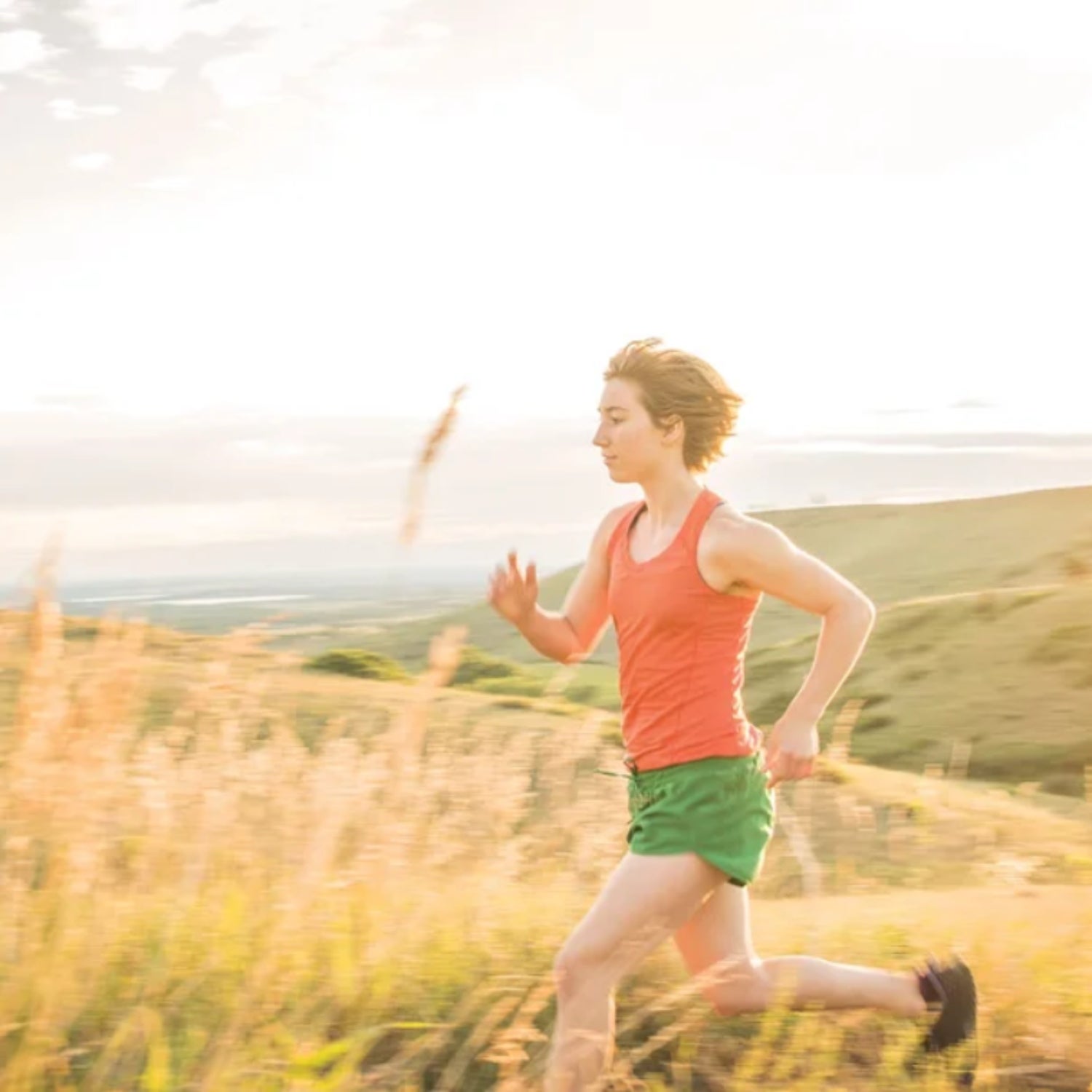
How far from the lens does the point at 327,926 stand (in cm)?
384

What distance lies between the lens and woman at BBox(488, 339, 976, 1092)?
323cm

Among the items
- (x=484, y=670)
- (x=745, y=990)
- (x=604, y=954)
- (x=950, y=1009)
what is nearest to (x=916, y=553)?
(x=484, y=670)

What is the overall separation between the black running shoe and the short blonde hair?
4.62 feet

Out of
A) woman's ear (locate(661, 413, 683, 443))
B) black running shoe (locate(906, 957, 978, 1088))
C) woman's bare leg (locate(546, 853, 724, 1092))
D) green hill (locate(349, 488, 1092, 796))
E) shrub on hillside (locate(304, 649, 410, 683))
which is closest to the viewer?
woman's bare leg (locate(546, 853, 724, 1092))

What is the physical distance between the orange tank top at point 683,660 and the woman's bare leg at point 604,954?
0.89 feet

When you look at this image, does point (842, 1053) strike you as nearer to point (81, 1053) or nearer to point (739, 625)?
point (739, 625)

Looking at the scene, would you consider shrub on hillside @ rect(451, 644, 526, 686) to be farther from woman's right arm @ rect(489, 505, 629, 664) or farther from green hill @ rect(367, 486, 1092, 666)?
woman's right arm @ rect(489, 505, 629, 664)

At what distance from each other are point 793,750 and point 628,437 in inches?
33.1

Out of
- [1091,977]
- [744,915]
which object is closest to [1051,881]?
[1091,977]

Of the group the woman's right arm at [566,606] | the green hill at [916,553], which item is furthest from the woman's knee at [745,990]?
the green hill at [916,553]

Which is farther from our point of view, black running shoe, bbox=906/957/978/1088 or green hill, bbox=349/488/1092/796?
green hill, bbox=349/488/1092/796

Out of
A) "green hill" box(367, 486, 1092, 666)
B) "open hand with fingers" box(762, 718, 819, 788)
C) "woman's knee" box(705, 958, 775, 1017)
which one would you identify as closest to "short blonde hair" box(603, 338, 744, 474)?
"open hand with fingers" box(762, 718, 819, 788)

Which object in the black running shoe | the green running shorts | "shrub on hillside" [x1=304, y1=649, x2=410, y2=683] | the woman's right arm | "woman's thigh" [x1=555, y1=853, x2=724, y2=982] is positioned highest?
the woman's right arm

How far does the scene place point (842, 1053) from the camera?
3.81m
